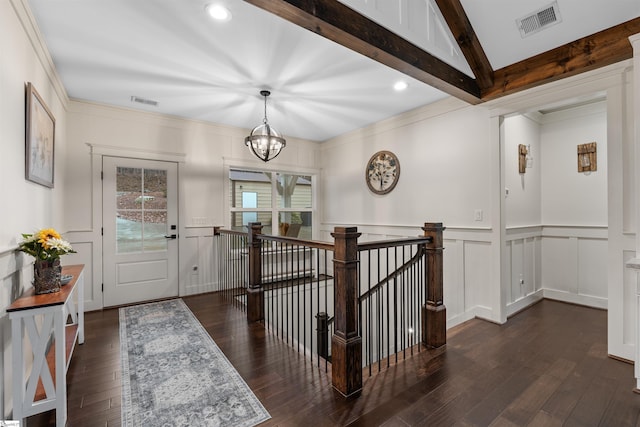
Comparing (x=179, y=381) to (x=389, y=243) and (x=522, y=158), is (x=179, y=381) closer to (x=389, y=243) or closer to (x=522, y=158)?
(x=389, y=243)

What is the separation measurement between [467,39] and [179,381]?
12.4ft

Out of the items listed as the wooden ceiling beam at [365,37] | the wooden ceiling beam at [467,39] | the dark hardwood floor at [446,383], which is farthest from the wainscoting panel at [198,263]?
the wooden ceiling beam at [467,39]

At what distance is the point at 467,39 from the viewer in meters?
2.72

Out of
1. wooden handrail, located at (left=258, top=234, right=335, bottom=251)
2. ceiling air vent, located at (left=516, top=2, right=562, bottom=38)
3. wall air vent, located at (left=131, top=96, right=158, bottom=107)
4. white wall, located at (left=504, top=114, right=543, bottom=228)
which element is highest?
ceiling air vent, located at (left=516, top=2, right=562, bottom=38)

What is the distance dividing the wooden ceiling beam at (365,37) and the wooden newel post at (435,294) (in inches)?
53.2

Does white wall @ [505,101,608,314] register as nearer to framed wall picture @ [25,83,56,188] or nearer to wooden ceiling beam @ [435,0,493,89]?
wooden ceiling beam @ [435,0,493,89]

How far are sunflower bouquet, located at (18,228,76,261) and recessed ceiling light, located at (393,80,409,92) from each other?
130 inches

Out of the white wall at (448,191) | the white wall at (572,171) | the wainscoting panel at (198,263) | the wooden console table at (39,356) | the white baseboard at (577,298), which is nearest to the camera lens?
the wooden console table at (39,356)

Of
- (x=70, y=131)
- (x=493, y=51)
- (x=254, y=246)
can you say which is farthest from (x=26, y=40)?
(x=493, y=51)

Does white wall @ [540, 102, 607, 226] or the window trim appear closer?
white wall @ [540, 102, 607, 226]

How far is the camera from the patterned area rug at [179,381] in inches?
67.4

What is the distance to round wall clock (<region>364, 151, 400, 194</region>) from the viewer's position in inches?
169

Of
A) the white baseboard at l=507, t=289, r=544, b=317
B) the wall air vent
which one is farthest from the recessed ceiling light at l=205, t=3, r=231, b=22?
the white baseboard at l=507, t=289, r=544, b=317

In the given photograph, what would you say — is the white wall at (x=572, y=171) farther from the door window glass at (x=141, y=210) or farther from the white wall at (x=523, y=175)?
the door window glass at (x=141, y=210)
